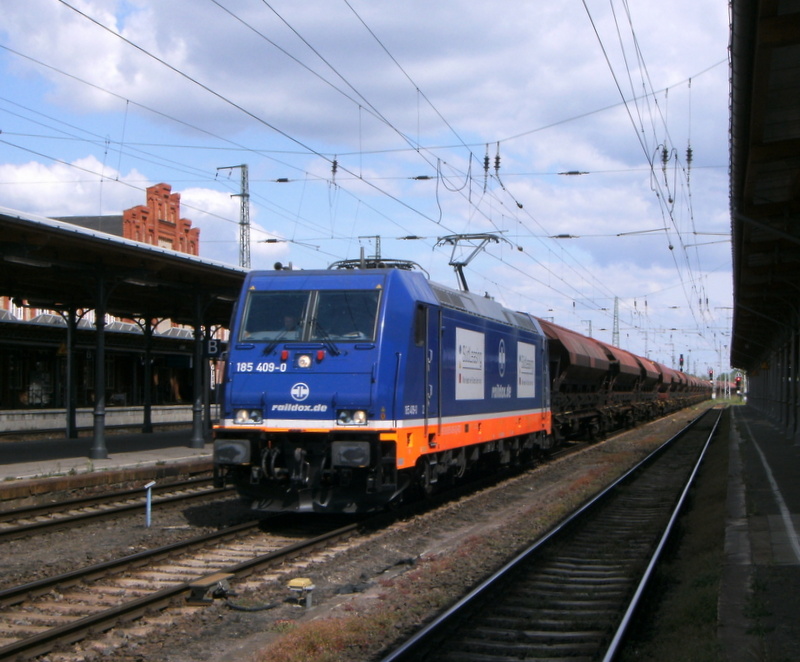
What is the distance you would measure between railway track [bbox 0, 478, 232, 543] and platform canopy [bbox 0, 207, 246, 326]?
15.0ft

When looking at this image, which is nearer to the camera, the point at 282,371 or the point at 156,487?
the point at 282,371

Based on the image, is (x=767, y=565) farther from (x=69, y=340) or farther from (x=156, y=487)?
(x=69, y=340)

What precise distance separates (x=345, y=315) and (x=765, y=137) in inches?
242

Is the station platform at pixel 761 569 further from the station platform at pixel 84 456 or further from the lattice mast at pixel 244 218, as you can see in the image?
the lattice mast at pixel 244 218

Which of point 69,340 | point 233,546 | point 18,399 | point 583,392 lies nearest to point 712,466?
point 583,392

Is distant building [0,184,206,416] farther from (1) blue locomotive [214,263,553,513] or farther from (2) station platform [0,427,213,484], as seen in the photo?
(1) blue locomotive [214,263,553,513]

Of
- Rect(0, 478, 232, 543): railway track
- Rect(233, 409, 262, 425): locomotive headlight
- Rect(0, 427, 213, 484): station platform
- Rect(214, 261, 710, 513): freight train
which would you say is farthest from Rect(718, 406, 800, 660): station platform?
Rect(0, 427, 213, 484): station platform

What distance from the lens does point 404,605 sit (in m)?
7.53

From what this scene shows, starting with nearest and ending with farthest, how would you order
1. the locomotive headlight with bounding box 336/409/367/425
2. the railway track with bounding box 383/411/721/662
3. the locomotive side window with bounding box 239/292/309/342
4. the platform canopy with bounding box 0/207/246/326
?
the railway track with bounding box 383/411/721/662 < the locomotive headlight with bounding box 336/409/367/425 < the locomotive side window with bounding box 239/292/309/342 < the platform canopy with bounding box 0/207/246/326

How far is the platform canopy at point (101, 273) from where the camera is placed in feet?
49.4

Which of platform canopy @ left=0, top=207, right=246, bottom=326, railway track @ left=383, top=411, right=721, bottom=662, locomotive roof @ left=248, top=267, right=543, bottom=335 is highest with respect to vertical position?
platform canopy @ left=0, top=207, right=246, bottom=326

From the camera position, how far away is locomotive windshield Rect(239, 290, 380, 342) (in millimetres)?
10938

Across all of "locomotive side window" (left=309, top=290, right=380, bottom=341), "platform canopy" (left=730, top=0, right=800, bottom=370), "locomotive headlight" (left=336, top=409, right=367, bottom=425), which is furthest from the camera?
"locomotive side window" (left=309, top=290, right=380, bottom=341)

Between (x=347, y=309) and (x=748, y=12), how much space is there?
19.0 feet
